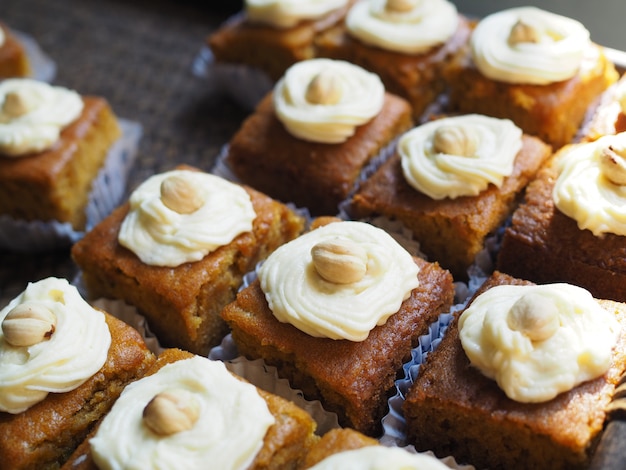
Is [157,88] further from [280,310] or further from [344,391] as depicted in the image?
[344,391]

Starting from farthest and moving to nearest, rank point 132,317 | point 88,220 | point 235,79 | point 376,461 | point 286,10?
point 235,79 < point 286,10 < point 88,220 < point 132,317 < point 376,461

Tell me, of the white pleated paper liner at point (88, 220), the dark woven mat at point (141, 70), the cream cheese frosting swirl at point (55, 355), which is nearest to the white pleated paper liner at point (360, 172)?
the dark woven mat at point (141, 70)

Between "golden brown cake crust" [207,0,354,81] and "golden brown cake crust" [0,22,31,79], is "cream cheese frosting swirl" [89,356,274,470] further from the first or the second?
"golden brown cake crust" [0,22,31,79]

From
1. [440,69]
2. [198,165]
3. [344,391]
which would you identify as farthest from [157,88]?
[344,391]

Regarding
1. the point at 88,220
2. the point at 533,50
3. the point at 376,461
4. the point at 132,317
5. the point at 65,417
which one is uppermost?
the point at 533,50

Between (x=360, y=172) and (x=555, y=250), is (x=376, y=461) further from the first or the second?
(x=360, y=172)

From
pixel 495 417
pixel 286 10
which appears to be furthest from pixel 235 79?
pixel 495 417

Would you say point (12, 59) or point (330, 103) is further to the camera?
point (12, 59)
